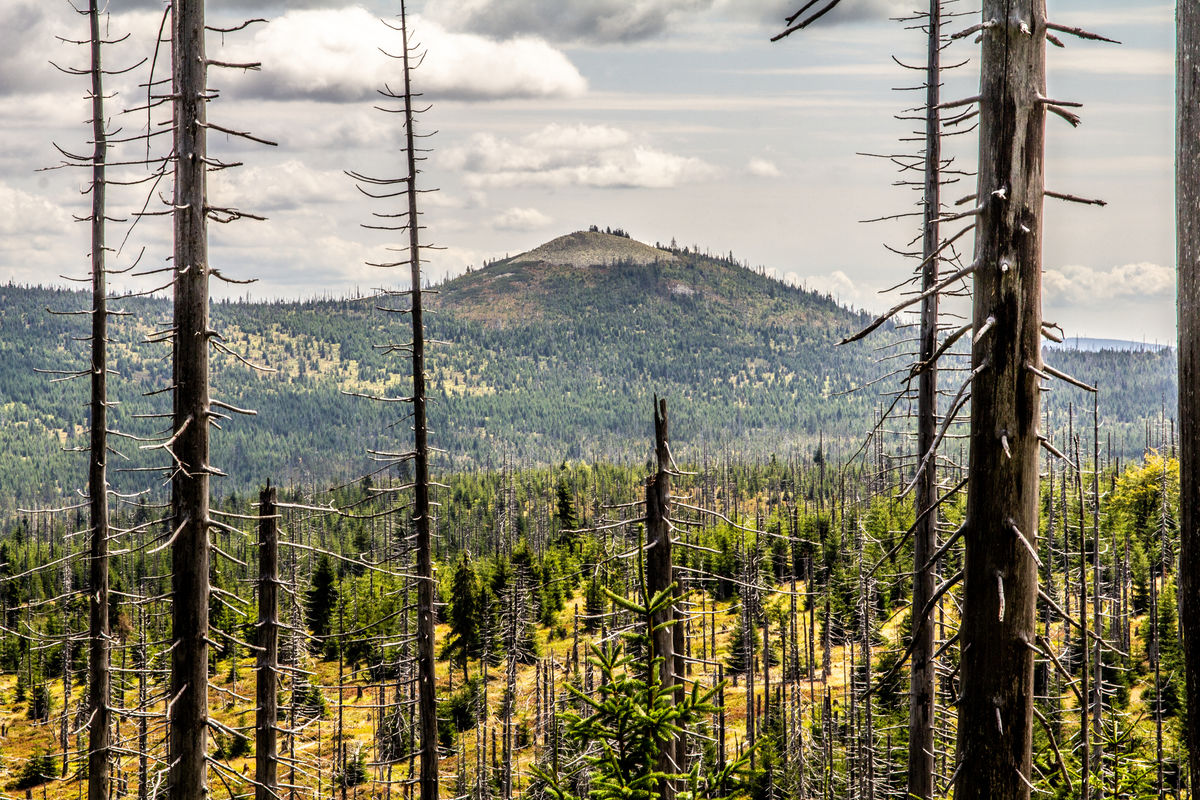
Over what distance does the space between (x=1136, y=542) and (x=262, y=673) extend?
193ft

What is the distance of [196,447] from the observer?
27.3ft

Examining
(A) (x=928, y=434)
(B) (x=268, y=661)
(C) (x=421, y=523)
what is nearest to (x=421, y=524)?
(C) (x=421, y=523)

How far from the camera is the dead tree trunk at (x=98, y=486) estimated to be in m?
13.9

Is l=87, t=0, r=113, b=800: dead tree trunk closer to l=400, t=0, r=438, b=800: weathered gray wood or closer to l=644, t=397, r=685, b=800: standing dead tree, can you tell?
l=400, t=0, r=438, b=800: weathered gray wood

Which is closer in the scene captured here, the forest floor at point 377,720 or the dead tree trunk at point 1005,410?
the dead tree trunk at point 1005,410

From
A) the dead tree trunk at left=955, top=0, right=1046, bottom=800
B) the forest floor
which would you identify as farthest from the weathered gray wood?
the forest floor

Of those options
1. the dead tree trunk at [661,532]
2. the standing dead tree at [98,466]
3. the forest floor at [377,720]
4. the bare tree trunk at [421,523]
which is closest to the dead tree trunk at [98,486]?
the standing dead tree at [98,466]

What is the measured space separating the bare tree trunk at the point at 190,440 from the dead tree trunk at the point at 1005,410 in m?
6.66

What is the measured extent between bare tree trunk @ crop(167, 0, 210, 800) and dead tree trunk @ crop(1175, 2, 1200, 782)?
7.47 meters

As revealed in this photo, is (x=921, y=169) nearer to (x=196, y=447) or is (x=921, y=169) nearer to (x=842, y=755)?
(x=196, y=447)

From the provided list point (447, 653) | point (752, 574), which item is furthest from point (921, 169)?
point (447, 653)

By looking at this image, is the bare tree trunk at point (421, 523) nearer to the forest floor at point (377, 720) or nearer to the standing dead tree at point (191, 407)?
the standing dead tree at point (191, 407)

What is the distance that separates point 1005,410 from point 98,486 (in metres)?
14.3

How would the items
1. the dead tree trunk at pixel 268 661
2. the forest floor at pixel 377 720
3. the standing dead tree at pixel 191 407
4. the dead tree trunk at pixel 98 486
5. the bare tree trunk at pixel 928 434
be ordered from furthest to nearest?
the forest floor at pixel 377 720, the dead tree trunk at pixel 98 486, the dead tree trunk at pixel 268 661, the bare tree trunk at pixel 928 434, the standing dead tree at pixel 191 407
